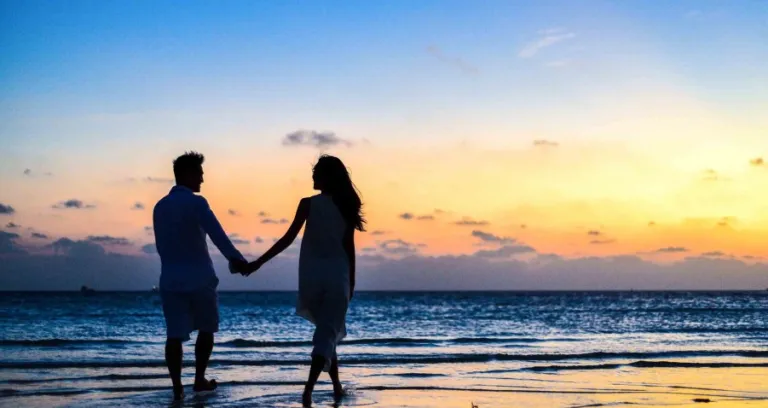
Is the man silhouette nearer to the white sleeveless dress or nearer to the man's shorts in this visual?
the man's shorts

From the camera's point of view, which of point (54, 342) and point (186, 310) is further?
point (54, 342)

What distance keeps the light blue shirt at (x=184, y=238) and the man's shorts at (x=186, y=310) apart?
68mm


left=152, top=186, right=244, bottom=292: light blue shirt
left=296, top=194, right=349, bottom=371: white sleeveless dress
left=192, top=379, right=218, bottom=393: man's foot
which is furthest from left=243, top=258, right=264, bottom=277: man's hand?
left=192, top=379, right=218, bottom=393: man's foot

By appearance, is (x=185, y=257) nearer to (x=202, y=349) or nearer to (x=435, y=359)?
(x=202, y=349)

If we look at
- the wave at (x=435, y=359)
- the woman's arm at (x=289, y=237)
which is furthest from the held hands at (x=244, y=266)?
the wave at (x=435, y=359)

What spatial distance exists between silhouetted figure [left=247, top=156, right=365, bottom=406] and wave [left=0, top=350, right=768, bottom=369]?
5.21 metres

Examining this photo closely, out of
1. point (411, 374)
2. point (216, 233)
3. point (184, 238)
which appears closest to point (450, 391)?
point (411, 374)

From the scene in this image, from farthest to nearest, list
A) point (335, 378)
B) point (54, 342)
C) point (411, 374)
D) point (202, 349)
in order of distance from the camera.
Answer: point (54, 342), point (411, 374), point (335, 378), point (202, 349)

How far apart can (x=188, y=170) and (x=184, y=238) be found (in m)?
0.59

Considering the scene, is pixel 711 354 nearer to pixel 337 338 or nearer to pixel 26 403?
pixel 337 338

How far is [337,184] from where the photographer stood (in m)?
6.37

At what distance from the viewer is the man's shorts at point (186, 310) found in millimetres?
6348

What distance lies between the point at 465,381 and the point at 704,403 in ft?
8.89

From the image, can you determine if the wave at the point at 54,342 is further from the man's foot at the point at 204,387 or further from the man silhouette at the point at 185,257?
the man silhouette at the point at 185,257
